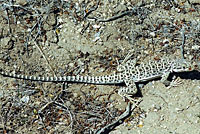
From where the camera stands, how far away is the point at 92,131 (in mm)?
6656

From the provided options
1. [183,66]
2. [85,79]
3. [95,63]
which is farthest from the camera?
[95,63]

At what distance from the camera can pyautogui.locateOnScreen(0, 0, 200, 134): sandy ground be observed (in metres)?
6.60

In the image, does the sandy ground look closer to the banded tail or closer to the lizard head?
the banded tail

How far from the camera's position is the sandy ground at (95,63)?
660 cm

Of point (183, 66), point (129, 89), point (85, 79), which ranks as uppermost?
point (183, 66)

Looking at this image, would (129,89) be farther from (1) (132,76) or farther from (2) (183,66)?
(2) (183,66)

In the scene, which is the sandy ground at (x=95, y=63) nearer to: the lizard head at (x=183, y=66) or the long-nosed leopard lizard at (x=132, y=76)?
the long-nosed leopard lizard at (x=132, y=76)

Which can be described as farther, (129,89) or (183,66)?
(129,89)

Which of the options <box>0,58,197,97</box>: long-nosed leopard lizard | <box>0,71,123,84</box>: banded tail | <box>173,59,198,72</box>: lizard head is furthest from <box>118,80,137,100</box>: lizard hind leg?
<box>173,59,198,72</box>: lizard head

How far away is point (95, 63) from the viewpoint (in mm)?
6844

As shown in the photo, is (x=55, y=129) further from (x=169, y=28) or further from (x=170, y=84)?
(x=169, y=28)

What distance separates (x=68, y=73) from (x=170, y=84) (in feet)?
7.16

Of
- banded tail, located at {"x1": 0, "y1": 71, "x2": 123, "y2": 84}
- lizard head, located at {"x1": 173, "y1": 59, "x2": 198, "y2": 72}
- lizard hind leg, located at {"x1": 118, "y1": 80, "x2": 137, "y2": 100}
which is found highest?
lizard head, located at {"x1": 173, "y1": 59, "x2": 198, "y2": 72}

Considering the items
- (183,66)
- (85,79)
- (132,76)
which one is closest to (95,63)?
(85,79)
